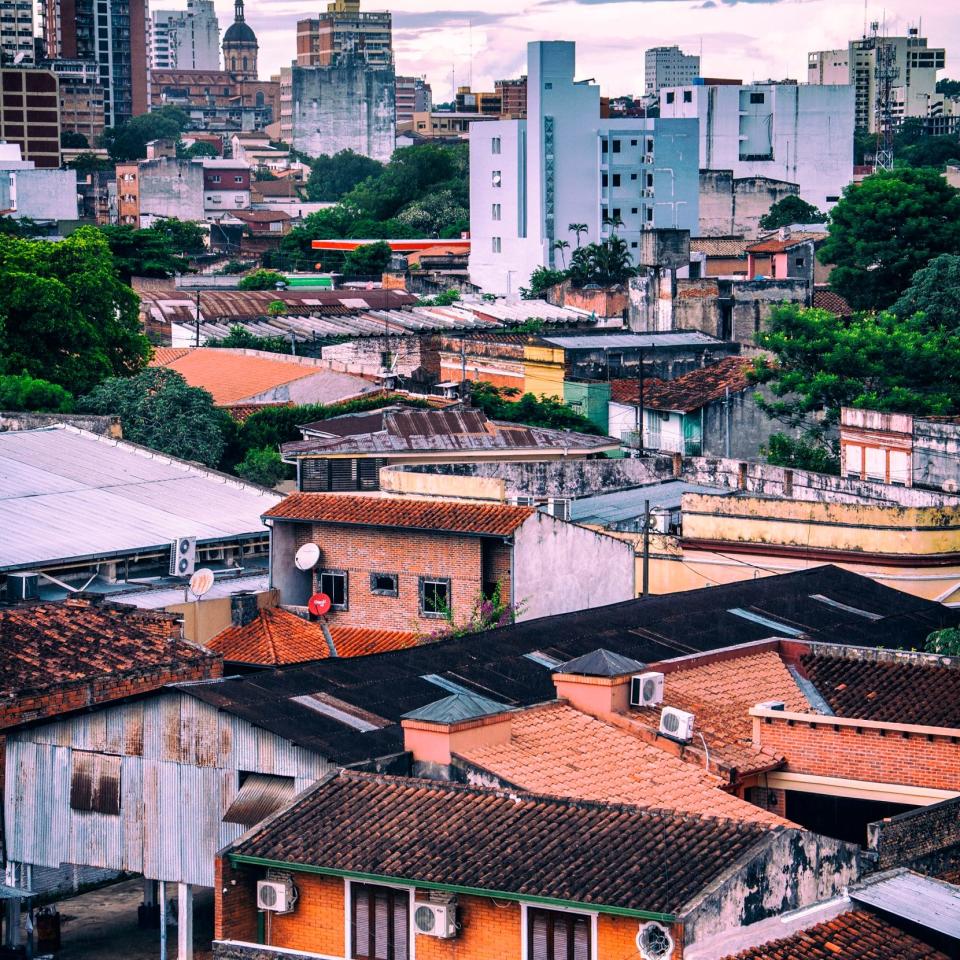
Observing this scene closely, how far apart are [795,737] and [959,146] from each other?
13132 centimetres

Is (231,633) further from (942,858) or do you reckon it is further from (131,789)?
(942,858)

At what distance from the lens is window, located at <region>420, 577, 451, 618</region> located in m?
33.0

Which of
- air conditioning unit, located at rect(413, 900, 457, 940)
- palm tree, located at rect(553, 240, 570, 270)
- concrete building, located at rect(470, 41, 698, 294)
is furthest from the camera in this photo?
concrete building, located at rect(470, 41, 698, 294)

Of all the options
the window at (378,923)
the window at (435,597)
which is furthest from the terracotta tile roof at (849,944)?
the window at (435,597)

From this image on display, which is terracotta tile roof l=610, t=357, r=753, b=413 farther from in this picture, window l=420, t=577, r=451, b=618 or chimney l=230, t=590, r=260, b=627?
chimney l=230, t=590, r=260, b=627

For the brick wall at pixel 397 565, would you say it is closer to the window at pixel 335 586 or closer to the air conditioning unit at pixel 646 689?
the window at pixel 335 586

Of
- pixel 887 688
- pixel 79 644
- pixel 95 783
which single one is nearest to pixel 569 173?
pixel 79 644

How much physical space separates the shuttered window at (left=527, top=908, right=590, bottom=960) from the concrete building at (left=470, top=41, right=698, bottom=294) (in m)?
88.5

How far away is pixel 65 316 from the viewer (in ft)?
185

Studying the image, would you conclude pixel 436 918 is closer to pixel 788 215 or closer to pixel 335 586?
pixel 335 586

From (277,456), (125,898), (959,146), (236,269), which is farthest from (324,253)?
(125,898)

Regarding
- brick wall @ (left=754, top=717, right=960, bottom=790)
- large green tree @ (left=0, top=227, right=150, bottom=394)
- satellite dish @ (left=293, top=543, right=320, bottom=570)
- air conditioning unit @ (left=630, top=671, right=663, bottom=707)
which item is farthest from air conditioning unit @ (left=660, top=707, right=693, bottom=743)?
large green tree @ (left=0, top=227, right=150, bottom=394)

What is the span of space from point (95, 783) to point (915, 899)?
9703 millimetres

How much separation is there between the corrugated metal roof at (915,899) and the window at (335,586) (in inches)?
657
